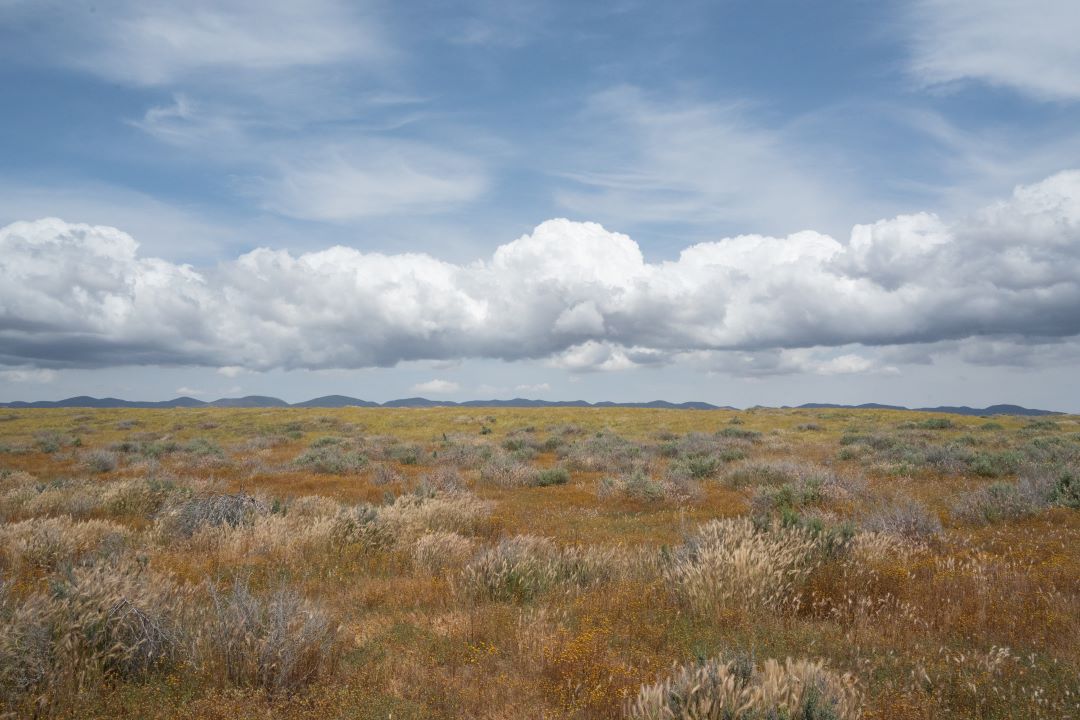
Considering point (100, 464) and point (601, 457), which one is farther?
point (601, 457)

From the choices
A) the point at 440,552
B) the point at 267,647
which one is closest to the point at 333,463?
the point at 440,552

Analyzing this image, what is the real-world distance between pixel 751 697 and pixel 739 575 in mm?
3064

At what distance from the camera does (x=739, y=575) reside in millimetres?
6297

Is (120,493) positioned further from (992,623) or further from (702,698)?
(992,623)

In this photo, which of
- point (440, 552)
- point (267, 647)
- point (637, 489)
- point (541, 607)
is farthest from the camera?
point (637, 489)

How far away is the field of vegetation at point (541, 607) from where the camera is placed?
422 centimetres

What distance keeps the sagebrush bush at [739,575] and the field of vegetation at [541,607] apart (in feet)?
0.13

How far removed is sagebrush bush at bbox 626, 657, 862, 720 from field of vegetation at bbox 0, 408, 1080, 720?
0.02 meters

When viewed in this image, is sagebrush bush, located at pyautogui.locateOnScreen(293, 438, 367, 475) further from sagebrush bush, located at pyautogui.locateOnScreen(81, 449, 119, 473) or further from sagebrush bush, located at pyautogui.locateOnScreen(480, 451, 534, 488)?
sagebrush bush, located at pyautogui.locateOnScreen(81, 449, 119, 473)

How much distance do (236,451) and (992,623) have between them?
103 feet

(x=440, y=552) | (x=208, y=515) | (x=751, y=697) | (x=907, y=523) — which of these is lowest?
(x=440, y=552)

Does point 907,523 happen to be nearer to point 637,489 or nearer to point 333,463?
point 637,489

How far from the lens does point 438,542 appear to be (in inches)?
350

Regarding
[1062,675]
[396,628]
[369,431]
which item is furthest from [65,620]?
[369,431]
